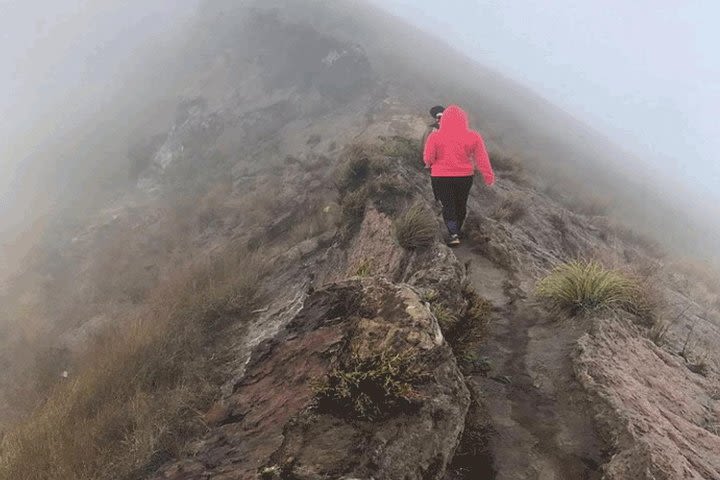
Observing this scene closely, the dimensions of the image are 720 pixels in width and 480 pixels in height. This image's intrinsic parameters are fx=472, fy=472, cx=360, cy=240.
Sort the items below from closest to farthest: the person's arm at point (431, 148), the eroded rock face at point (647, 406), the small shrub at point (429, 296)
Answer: the eroded rock face at point (647, 406), the small shrub at point (429, 296), the person's arm at point (431, 148)

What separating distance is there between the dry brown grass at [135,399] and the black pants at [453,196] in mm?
4173

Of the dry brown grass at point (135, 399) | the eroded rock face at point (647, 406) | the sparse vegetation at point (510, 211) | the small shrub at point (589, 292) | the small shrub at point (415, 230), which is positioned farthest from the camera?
the sparse vegetation at point (510, 211)

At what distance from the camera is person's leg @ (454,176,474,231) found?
7555 millimetres

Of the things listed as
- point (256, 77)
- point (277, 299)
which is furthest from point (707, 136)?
point (277, 299)

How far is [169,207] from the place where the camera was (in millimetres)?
20703

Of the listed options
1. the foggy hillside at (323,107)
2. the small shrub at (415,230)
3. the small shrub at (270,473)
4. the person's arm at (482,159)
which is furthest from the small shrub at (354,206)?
the foggy hillside at (323,107)

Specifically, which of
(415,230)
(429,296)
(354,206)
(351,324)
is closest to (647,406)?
(429,296)

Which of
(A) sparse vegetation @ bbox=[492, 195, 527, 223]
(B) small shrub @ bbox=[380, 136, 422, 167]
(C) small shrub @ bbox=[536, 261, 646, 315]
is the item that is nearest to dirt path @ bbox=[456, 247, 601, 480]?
(C) small shrub @ bbox=[536, 261, 646, 315]

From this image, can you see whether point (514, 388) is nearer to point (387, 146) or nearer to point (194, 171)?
point (387, 146)

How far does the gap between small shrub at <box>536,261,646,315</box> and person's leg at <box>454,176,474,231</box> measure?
200 cm

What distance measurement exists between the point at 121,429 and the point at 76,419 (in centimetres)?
85

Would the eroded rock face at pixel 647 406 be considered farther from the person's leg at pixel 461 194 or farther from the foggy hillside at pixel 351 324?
the person's leg at pixel 461 194

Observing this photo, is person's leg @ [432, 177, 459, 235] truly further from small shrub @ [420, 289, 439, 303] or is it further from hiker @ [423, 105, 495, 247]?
small shrub @ [420, 289, 439, 303]

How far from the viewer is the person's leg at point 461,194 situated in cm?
755
